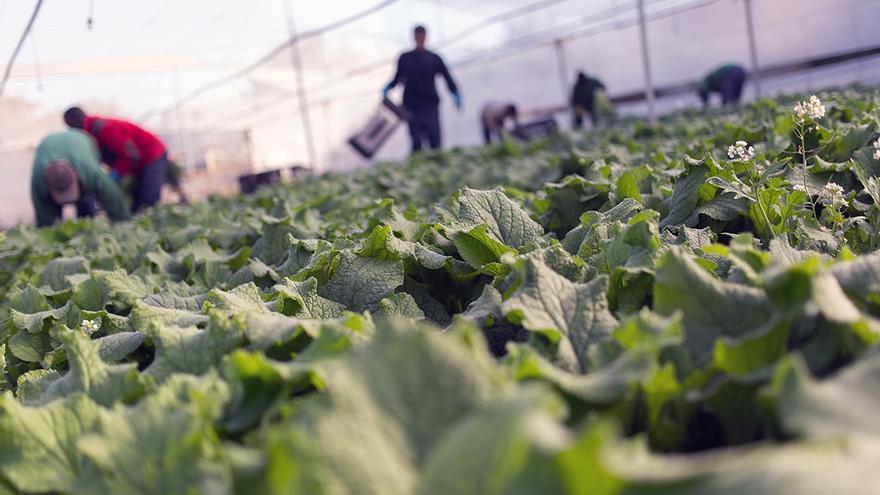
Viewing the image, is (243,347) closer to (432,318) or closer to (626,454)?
(432,318)

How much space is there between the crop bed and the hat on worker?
7.33 metres

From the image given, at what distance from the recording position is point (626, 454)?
2.46 feet

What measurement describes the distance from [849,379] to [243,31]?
25.7m

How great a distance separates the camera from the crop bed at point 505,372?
2.29 ft

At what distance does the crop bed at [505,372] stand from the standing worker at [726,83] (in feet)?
48.9

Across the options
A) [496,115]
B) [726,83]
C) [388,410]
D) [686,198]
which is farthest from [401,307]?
[496,115]

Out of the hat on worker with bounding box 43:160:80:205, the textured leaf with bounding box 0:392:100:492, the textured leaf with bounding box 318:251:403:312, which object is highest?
the hat on worker with bounding box 43:160:80:205

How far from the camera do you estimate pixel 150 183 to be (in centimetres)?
1134

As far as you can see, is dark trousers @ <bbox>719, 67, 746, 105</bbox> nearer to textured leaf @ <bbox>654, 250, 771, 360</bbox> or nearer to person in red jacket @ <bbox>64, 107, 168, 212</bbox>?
person in red jacket @ <bbox>64, 107, 168, 212</bbox>

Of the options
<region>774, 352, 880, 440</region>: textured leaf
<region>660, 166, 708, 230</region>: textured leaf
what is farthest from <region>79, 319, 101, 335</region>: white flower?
<region>774, 352, 880, 440</region>: textured leaf

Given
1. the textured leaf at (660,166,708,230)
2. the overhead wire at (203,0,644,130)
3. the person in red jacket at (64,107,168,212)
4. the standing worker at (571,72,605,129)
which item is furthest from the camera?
the overhead wire at (203,0,644,130)

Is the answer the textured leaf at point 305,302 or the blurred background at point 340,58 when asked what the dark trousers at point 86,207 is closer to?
the blurred background at point 340,58

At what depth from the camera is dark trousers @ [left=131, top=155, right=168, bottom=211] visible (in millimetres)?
11266

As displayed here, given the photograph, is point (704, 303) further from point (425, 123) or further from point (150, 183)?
point (425, 123)
